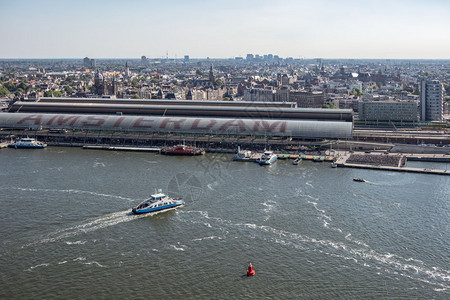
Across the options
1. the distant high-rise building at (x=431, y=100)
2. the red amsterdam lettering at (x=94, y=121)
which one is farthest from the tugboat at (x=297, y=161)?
the distant high-rise building at (x=431, y=100)

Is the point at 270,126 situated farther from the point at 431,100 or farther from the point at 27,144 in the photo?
the point at 431,100

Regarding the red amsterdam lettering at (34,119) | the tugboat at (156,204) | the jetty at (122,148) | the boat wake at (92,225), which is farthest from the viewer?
the red amsterdam lettering at (34,119)

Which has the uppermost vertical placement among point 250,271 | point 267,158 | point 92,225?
point 267,158

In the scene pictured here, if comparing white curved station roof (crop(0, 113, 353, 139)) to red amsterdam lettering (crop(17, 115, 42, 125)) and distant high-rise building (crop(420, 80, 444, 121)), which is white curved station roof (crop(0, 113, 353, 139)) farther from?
distant high-rise building (crop(420, 80, 444, 121))

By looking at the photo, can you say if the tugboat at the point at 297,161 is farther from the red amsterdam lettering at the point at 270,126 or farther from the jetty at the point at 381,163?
the red amsterdam lettering at the point at 270,126

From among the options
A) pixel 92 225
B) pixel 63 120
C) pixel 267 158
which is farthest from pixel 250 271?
pixel 63 120

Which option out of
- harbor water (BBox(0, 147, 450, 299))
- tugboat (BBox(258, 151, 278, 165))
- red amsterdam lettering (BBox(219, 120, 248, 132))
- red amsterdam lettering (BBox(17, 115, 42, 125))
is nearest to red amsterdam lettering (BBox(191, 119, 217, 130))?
red amsterdam lettering (BBox(219, 120, 248, 132))
